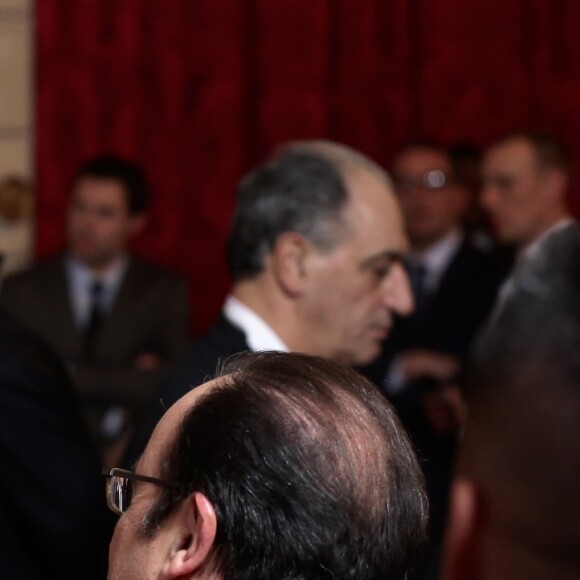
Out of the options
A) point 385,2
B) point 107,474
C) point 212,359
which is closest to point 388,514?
point 107,474

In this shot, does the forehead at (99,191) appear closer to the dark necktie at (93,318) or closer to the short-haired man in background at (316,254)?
the dark necktie at (93,318)

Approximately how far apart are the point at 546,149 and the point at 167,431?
372 centimetres

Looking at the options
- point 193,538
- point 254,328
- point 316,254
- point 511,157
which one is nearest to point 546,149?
point 511,157

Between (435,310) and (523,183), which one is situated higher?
(523,183)

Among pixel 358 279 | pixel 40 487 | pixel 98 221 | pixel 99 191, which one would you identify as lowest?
pixel 40 487

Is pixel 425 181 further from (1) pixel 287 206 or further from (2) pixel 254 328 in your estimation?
(2) pixel 254 328

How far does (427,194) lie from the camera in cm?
475

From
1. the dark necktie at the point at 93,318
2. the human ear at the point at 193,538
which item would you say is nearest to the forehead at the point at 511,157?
the dark necktie at the point at 93,318

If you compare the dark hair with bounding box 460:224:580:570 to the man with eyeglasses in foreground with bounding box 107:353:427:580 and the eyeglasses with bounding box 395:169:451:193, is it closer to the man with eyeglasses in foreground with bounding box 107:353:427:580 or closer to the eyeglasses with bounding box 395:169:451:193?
the man with eyeglasses in foreground with bounding box 107:353:427:580

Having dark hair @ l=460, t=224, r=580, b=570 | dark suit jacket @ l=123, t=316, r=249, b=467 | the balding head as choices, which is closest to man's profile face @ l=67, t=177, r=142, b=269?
the balding head

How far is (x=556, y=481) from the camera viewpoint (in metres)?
0.49

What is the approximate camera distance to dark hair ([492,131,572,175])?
4.55m

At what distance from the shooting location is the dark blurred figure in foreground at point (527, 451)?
19.3 inches

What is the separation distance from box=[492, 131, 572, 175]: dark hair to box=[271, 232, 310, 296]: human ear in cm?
244
